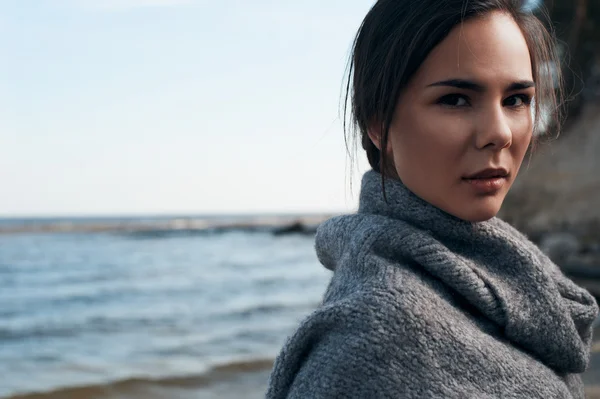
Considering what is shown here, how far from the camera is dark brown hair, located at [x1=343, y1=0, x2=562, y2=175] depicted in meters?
1.32

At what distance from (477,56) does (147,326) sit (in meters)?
9.09

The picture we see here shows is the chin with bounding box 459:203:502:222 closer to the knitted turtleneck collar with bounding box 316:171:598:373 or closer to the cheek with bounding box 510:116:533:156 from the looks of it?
the knitted turtleneck collar with bounding box 316:171:598:373

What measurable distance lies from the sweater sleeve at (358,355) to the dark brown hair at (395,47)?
337 mm

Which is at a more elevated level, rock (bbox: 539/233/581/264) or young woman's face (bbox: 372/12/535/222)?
young woman's face (bbox: 372/12/535/222)

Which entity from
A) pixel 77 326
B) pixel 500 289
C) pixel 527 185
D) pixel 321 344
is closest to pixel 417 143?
pixel 500 289

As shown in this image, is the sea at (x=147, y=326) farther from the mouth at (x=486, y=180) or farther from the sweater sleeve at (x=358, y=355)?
the mouth at (x=486, y=180)

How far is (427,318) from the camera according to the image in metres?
1.21

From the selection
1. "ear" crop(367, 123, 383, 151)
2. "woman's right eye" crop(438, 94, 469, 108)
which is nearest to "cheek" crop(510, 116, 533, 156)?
"woman's right eye" crop(438, 94, 469, 108)

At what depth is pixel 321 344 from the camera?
4.07ft

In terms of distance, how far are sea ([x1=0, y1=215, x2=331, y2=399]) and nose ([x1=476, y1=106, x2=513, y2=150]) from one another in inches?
18.8

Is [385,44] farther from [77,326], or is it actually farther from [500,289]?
[77,326]

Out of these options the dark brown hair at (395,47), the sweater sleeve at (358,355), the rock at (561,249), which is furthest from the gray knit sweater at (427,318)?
the rock at (561,249)

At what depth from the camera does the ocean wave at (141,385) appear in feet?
21.0

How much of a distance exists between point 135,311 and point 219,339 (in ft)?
9.65
